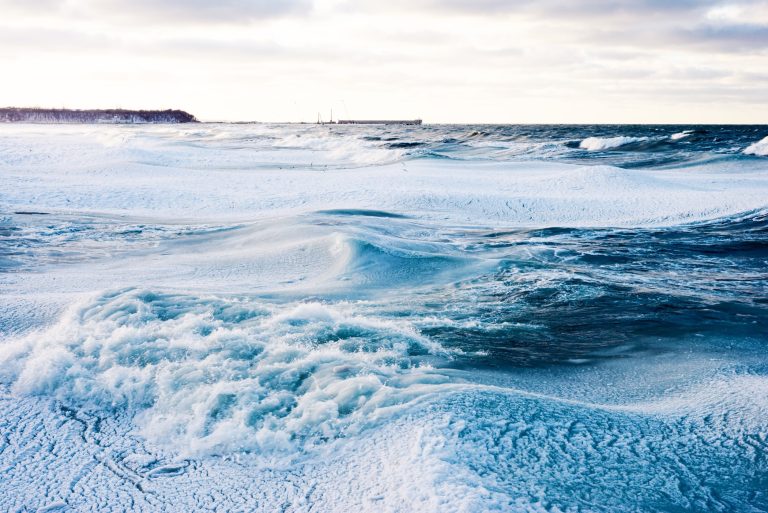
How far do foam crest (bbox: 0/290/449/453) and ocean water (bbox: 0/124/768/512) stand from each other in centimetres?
1

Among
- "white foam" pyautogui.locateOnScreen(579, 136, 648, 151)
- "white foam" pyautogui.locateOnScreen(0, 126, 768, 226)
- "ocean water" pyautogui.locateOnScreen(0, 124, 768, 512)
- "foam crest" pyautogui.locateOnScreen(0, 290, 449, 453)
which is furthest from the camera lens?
"white foam" pyautogui.locateOnScreen(579, 136, 648, 151)

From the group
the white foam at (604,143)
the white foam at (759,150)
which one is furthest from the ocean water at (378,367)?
the white foam at (604,143)

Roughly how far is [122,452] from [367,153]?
64.1 ft

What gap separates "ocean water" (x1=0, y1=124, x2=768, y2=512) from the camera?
2348 mm

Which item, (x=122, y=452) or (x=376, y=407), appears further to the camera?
(x=376, y=407)

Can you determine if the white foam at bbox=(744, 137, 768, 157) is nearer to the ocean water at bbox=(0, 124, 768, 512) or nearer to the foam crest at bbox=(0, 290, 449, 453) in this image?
the ocean water at bbox=(0, 124, 768, 512)

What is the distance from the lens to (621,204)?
420 inches

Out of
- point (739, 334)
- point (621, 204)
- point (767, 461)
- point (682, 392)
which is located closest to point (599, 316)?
point (739, 334)

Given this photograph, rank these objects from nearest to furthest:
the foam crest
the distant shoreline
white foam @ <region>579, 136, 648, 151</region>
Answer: the foam crest
white foam @ <region>579, 136, 648, 151</region>
the distant shoreline

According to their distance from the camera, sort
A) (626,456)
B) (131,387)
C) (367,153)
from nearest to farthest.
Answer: (626,456), (131,387), (367,153)

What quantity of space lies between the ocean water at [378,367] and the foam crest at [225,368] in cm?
1

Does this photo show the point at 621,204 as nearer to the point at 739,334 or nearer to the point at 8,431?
the point at 739,334

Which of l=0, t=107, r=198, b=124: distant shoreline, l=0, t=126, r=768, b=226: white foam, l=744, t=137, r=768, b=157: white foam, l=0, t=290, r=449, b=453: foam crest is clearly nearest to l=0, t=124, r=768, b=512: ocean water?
l=0, t=290, r=449, b=453: foam crest

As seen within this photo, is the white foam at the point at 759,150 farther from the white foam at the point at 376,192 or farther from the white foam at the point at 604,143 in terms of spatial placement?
the white foam at the point at 376,192
